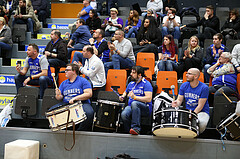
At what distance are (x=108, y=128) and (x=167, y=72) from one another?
5.74ft

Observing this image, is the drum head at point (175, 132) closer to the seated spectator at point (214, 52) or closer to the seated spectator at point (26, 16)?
the seated spectator at point (214, 52)

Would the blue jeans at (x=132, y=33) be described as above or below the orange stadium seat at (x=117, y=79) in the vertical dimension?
above

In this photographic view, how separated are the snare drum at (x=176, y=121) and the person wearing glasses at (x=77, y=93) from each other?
1240 millimetres

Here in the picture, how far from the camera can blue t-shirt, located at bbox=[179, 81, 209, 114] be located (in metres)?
5.62

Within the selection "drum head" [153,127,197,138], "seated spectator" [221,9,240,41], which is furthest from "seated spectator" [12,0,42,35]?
"drum head" [153,127,197,138]

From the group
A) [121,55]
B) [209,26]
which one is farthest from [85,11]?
[209,26]

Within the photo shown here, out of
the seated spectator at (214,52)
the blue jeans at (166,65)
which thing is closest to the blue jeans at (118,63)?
the blue jeans at (166,65)

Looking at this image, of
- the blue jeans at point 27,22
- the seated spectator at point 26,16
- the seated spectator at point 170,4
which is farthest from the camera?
A: the seated spectator at point 170,4

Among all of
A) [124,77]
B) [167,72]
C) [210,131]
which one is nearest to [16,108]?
[124,77]

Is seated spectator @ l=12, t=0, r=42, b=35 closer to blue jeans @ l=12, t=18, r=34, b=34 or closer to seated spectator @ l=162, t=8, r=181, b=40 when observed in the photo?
blue jeans @ l=12, t=18, r=34, b=34

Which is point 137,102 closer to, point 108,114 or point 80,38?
point 108,114

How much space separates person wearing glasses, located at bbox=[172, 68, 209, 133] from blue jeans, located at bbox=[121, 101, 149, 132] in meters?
0.51

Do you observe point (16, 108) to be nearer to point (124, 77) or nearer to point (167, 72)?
point (124, 77)

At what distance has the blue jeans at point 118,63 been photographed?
744cm
